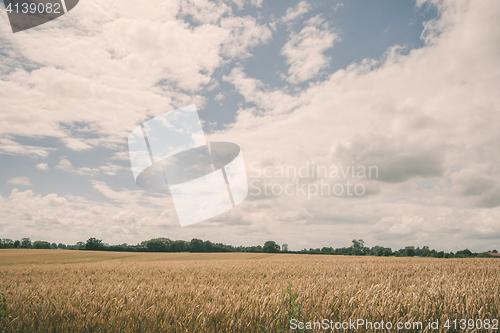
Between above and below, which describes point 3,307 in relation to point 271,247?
above

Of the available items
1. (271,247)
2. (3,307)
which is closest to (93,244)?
(271,247)

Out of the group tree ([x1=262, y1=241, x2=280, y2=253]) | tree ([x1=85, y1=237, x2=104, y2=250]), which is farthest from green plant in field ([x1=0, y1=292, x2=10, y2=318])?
tree ([x1=262, y1=241, x2=280, y2=253])

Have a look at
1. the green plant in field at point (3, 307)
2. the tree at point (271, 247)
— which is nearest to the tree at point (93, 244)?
the tree at point (271, 247)

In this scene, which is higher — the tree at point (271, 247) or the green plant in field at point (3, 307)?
the green plant in field at point (3, 307)

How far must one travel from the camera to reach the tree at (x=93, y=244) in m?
81.3

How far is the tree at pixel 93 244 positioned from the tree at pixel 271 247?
201 ft

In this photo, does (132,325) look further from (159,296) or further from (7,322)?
(7,322)

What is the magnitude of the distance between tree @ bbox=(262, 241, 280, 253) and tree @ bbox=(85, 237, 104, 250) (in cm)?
6127

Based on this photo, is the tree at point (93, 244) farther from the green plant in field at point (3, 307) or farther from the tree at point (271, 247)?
the green plant in field at point (3, 307)

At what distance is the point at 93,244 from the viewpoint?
8450 cm

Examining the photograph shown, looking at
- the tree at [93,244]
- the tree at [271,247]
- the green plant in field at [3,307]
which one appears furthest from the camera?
the tree at [271,247]

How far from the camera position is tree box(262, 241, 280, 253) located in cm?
9776

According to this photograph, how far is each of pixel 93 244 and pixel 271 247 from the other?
67.9m

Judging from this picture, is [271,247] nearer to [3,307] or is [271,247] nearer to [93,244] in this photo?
[93,244]
